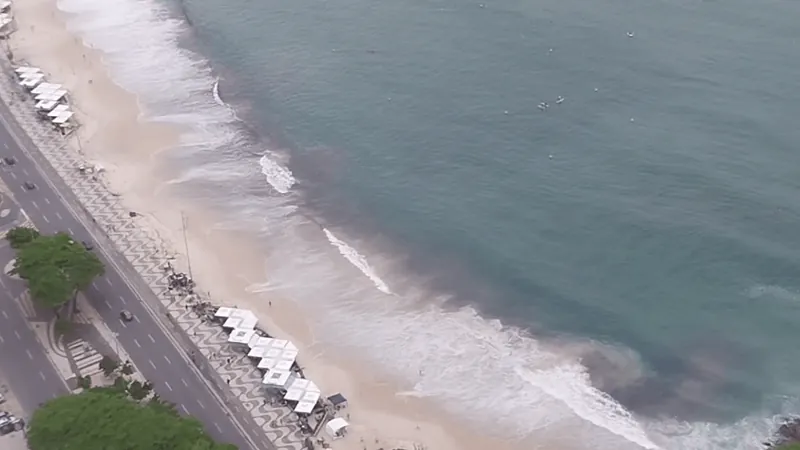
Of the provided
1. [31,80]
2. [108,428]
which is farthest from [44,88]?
[108,428]

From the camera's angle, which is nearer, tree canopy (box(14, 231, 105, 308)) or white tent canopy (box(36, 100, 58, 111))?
tree canopy (box(14, 231, 105, 308))

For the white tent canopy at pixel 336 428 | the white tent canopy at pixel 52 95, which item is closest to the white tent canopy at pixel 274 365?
the white tent canopy at pixel 336 428

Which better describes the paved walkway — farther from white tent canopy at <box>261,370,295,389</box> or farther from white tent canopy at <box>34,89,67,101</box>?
white tent canopy at <box>34,89,67,101</box>

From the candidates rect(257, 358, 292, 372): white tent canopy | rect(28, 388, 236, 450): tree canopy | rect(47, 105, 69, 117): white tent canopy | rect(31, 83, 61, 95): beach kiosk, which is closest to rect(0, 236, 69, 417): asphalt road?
rect(28, 388, 236, 450): tree canopy

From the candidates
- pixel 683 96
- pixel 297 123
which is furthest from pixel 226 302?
pixel 683 96

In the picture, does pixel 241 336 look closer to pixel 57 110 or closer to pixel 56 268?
pixel 56 268

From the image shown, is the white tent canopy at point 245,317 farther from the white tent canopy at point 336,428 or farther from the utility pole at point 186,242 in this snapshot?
the white tent canopy at point 336,428
